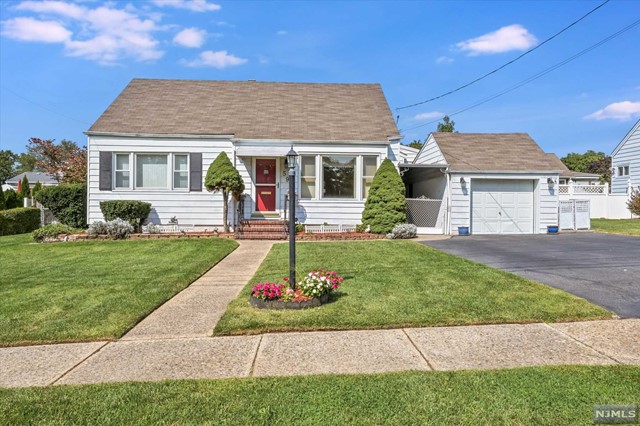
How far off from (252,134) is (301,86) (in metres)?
4.90

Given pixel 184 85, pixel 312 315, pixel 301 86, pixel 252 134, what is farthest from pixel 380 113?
pixel 312 315

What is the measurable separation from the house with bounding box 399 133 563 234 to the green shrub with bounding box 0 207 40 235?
15.5 metres

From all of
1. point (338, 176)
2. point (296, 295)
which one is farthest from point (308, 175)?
point (296, 295)

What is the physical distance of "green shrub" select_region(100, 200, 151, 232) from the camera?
12.4 meters

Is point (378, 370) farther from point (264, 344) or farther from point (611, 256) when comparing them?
point (611, 256)

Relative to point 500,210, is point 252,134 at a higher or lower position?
higher

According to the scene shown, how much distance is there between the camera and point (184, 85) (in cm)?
1652

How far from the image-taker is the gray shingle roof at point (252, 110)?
1366cm

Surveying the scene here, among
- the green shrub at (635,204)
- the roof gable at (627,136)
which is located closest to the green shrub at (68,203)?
the green shrub at (635,204)

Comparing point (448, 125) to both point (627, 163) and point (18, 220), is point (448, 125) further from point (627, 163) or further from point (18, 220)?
point (18, 220)

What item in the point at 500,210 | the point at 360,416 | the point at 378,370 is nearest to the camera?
the point at 360,416

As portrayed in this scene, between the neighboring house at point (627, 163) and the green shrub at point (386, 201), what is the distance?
1864 cm

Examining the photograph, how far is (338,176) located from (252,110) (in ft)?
15.1

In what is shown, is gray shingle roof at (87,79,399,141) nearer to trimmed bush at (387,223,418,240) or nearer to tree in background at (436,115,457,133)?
trimmed bush at (387,223,418,240)
